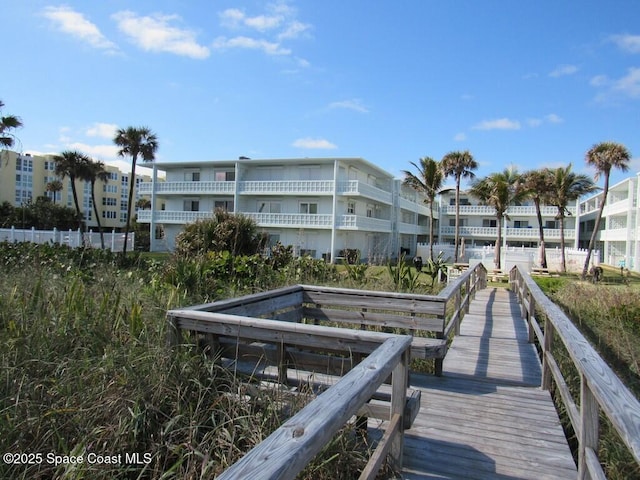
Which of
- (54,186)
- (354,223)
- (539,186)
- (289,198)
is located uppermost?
(54,186)

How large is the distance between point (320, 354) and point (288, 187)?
33210mm

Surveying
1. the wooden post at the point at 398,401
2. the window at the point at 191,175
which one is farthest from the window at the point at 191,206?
the wooden post at the point at 398,401

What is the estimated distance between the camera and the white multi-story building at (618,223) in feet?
128

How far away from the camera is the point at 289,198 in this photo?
126ft

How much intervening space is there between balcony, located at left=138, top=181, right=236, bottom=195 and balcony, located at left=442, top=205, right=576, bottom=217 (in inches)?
1171

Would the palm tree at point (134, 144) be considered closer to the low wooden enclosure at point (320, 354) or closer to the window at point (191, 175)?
the window at point (191, 175)

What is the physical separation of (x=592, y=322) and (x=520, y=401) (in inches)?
204

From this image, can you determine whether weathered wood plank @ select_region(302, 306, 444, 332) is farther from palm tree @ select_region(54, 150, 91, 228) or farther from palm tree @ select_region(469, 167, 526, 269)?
palm tree @ select_region(54, 150, 91, 228)

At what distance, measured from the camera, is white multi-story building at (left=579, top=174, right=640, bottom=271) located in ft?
128

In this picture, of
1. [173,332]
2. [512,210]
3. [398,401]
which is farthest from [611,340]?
[512,210]

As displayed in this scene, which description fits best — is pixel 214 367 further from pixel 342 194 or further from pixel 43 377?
pixel 342 194

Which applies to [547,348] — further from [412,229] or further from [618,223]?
[618,223]

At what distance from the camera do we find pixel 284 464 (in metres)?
1.34

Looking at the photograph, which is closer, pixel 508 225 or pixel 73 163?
pixel 73 163
